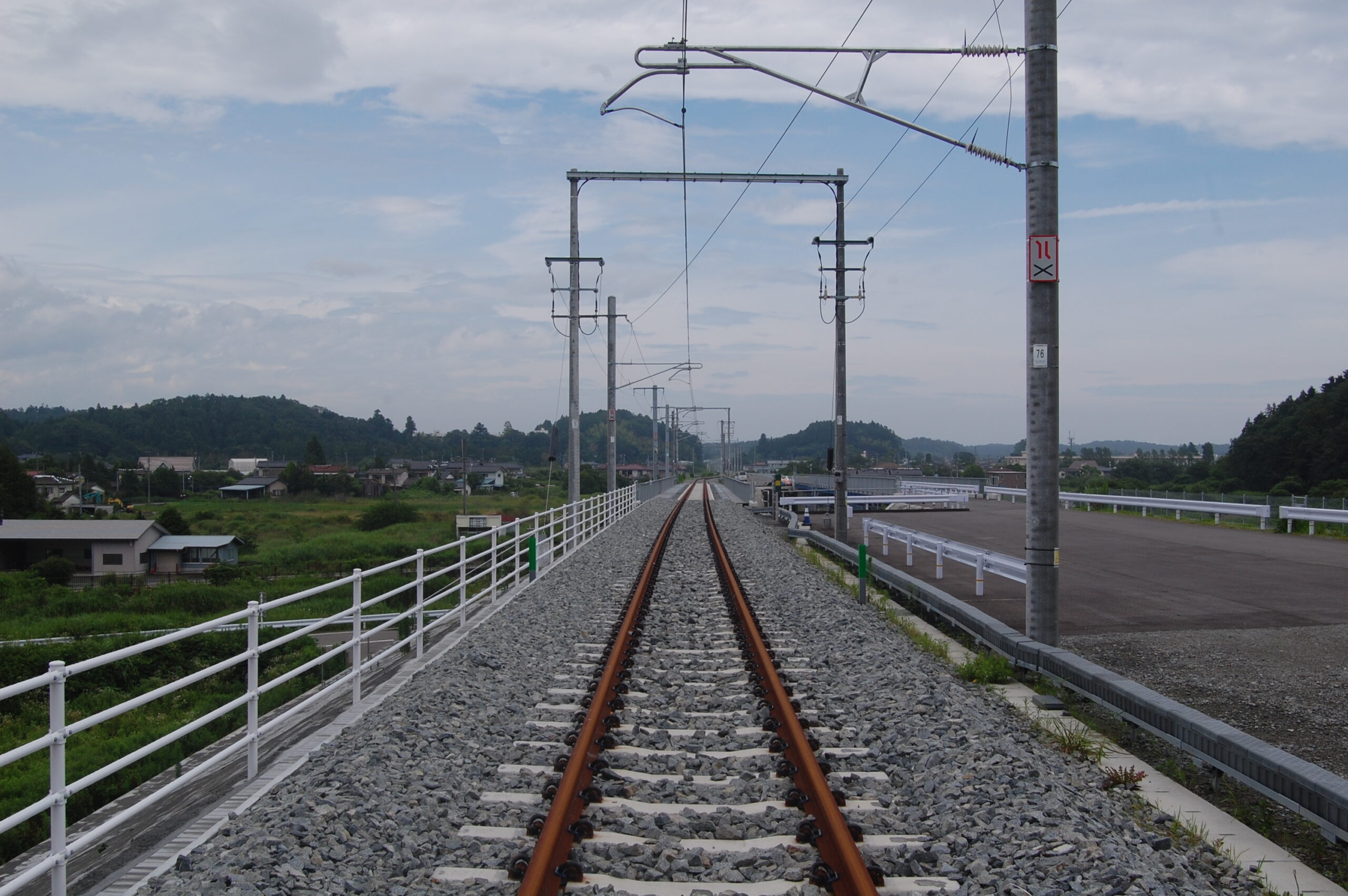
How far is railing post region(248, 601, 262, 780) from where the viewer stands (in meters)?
6.06

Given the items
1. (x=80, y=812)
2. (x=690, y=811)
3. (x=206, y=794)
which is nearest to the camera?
(x=690, y=811)

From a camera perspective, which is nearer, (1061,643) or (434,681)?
(434,681)

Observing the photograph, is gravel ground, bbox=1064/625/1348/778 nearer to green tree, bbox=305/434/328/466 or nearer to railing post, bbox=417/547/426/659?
railing post, bbox=417/547/426/659

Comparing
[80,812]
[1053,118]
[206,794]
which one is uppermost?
[1053,118]

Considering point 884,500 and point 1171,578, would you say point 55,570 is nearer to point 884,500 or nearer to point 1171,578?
point 884,500

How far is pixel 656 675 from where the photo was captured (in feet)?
29.6

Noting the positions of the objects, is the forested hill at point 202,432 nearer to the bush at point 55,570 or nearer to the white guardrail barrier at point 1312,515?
the bush at point 55,570

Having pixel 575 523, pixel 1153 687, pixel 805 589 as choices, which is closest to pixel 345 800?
pixel 1153 687

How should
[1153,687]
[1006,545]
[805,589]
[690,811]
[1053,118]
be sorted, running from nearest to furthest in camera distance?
[690,811], [1153,687], [1053,118], [805,589], [1006,545]

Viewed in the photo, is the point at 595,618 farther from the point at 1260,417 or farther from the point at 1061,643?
the point at 1260,417

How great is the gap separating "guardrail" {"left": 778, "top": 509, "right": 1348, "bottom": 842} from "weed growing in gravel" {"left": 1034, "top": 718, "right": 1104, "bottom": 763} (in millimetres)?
363

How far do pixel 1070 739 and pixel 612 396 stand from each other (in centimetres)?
3202

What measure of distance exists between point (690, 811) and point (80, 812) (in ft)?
40.6

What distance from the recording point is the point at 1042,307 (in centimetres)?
923
